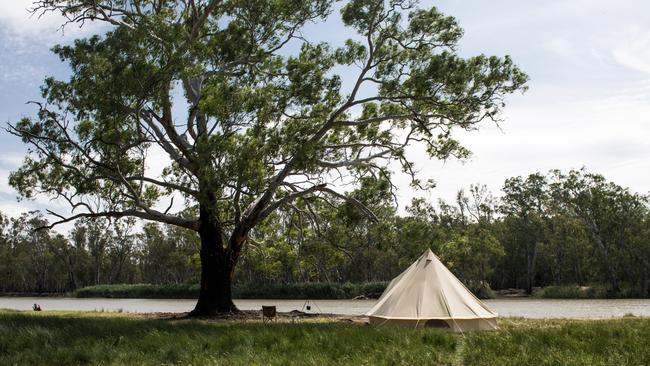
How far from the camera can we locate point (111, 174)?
19438 mm

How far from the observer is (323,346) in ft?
33.0

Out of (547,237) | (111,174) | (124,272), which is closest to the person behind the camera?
(111,174)

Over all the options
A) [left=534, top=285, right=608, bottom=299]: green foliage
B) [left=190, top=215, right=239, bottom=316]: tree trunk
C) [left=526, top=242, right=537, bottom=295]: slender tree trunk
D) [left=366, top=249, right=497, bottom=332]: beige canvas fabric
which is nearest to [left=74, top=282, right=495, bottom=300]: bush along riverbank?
[left=534, top=285, right=608, bottom=299]: green foliage

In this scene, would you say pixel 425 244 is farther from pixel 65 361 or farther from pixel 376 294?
pixel 376 294

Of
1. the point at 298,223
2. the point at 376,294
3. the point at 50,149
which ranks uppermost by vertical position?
the point at 50,149

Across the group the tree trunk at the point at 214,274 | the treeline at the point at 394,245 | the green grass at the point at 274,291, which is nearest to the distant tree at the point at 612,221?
the treeline at the point at 394,245

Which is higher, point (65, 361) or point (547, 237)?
point (547, 237)

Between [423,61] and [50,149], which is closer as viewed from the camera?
[423,61]

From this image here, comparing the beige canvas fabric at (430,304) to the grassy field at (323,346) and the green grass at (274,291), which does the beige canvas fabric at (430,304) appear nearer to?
the grassy field at (323,346)

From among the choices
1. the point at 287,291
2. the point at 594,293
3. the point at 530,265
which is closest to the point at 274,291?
the point at 287,291

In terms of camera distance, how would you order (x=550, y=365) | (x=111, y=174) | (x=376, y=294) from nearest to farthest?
(x=550, y=365) → (x=111, y=174) → (x=376, y=294)

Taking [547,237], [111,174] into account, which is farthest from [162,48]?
[547,237]

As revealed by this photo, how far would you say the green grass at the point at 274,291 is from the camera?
47000mm

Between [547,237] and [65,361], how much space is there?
5840 centimetres
